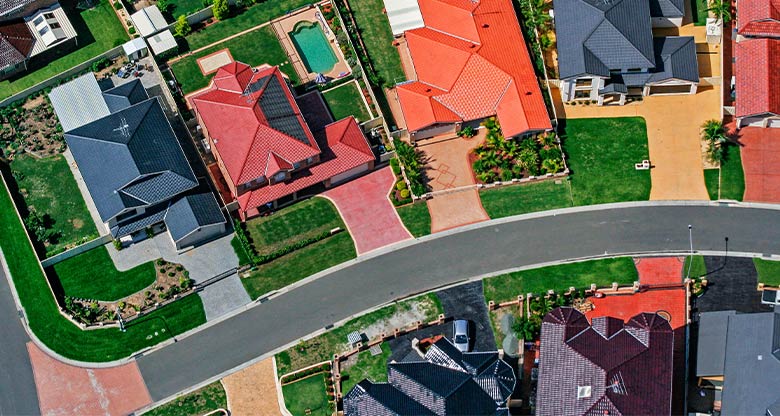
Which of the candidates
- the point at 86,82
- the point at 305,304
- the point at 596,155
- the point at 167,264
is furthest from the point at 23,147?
the point at 596,155

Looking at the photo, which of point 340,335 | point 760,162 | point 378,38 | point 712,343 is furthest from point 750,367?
point 378,38

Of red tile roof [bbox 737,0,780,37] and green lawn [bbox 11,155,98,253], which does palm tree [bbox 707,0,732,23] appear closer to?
red tile roof [bbox 737,0,780,37]

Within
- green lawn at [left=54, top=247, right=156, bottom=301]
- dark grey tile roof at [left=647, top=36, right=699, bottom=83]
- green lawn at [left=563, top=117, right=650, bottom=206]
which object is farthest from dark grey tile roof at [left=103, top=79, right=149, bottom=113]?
dark grey tile roof at [left=647, top=36, right=699, bottom=83]

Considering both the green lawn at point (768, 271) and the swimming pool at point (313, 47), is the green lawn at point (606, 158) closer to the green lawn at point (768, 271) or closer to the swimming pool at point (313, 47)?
the green lawn at point (768, 271)

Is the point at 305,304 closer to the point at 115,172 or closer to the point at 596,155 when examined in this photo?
the point at 115,172

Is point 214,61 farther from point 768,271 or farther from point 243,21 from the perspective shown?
point 768,271

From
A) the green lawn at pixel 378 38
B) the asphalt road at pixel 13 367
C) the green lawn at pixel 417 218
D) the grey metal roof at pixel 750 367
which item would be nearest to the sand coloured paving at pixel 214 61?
the green lawn at pixel 378 38
